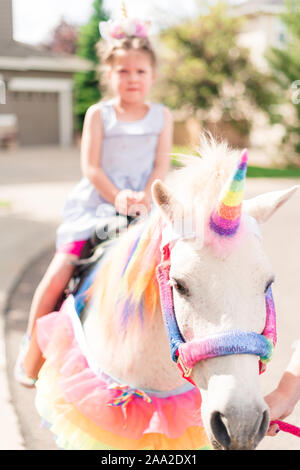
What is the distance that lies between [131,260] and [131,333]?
25 cm

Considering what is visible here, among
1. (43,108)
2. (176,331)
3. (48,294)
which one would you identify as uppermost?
(176,331)

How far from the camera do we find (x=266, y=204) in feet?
5.08

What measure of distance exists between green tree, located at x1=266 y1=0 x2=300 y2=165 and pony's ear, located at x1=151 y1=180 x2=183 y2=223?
16694 mm

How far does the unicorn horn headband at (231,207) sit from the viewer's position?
136 centimetres

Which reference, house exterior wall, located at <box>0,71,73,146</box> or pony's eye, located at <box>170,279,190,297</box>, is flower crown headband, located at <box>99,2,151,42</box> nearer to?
pony's eye, located at <box>170,279,190,297</box>

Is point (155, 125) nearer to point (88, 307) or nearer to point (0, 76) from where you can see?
point (0, 76)

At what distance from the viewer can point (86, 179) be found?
8.65ft

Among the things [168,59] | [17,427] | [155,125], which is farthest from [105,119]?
[168,59]

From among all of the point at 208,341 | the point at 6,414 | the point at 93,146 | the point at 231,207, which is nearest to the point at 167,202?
the point at 231,207

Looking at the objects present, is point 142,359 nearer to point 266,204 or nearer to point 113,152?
point 266,204

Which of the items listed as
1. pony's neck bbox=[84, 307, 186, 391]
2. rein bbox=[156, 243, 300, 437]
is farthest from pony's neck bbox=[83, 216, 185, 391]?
rein bbox=[156, 243, 300, 437]

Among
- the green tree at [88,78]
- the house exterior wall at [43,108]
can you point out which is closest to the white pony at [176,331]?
the house exterior wall at [43,108]

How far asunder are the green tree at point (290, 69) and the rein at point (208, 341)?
16699 mm

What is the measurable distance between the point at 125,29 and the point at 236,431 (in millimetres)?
1927
